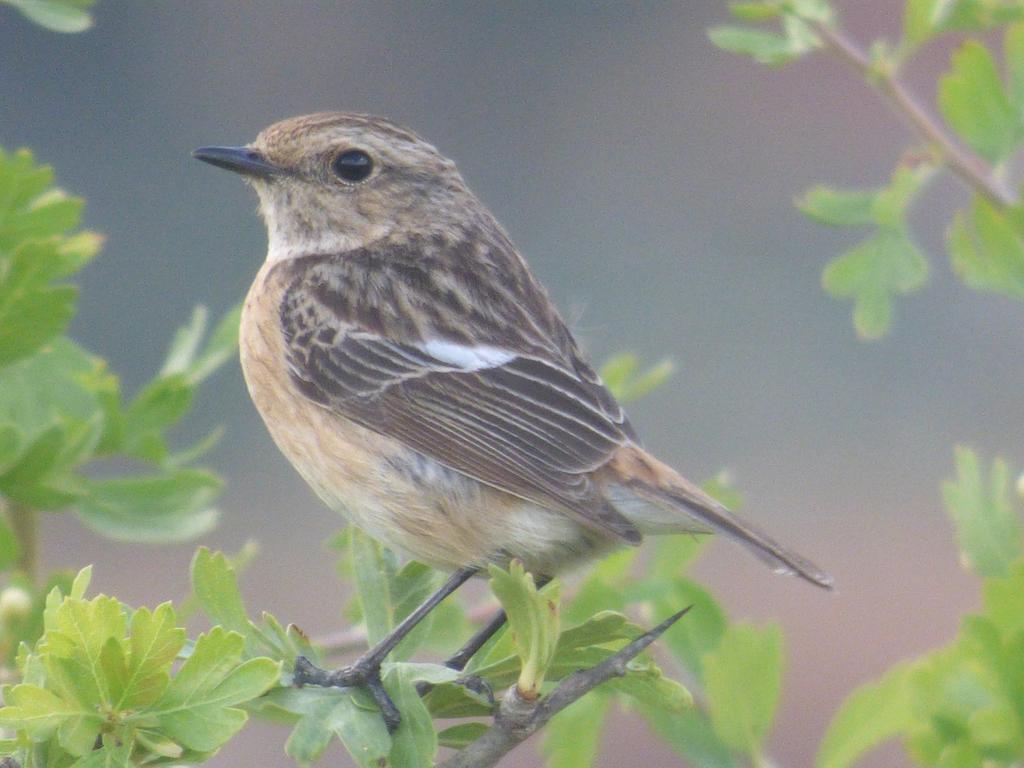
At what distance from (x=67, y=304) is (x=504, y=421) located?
1.16 m

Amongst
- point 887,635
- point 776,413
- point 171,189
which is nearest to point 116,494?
point 887,635

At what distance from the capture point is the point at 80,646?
2.01 metres

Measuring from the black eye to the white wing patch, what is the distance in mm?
723

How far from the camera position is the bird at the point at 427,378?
333 centimetres

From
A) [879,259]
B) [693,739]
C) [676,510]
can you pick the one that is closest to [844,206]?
[879,259]

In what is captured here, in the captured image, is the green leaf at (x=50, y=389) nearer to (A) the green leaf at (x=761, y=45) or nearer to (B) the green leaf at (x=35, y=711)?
(B) the green leaf at (x=35, y=711)

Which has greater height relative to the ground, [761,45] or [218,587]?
[761,45]

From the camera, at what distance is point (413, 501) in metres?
3.40

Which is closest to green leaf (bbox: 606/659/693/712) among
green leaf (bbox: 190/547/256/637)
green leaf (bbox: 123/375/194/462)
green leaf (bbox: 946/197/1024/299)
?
green leaf (bbox: 190/547/256/637)

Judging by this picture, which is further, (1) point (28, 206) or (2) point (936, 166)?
(2) point (936, 166)

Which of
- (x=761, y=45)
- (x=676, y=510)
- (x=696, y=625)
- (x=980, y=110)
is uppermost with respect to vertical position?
(x=761, y=45)

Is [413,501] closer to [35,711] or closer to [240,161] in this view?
[240,161]

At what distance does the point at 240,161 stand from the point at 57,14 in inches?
54.4

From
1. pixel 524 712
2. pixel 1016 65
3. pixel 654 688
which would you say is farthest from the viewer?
pixel 1016 65
